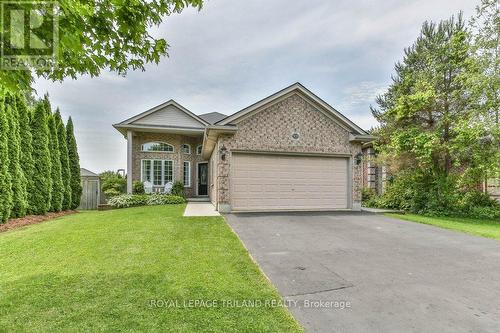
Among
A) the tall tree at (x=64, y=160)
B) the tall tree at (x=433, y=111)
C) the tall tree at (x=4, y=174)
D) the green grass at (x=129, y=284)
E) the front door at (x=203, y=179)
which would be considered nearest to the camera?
the green grass at (x=129, y=284)


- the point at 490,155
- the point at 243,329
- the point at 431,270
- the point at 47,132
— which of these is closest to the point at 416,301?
the point at 431,270

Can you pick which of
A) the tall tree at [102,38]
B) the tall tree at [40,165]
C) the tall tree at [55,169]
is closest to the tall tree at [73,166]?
the tall tree at [55,169]

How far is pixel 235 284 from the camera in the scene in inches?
140

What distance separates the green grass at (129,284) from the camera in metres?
2.65

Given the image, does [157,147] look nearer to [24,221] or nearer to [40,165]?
[40,165]

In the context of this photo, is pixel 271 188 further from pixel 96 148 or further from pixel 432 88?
pixel 96 148

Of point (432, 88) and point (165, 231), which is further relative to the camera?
point (432, 88)

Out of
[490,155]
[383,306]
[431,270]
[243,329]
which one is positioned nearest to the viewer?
[243,329]

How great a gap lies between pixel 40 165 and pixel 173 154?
25.0ft

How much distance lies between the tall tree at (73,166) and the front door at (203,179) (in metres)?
7.36

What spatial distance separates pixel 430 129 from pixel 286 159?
7267mm

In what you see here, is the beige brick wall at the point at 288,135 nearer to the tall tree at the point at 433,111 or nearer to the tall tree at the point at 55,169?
the tall tree at the point at 433,111

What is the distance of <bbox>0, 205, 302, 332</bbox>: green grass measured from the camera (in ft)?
8.71

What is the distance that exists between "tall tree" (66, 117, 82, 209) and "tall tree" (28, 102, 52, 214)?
2.58 meters
